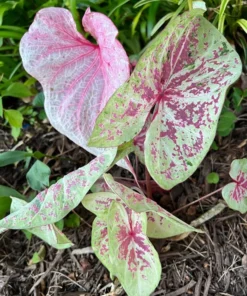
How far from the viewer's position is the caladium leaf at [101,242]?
0.93m

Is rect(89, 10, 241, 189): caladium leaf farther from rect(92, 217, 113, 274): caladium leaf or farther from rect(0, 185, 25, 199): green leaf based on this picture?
rect(0, 185, 25, 199): green leaf

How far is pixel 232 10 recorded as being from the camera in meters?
1.10

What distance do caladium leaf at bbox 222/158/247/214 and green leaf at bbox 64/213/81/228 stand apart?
1.19 ft

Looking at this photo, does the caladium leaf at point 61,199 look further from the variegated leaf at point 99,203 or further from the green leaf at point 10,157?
the green leaf at point 10,157

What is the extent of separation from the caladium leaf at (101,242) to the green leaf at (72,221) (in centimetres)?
15

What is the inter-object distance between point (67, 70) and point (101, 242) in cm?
35

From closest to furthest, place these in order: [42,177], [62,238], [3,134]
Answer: [62,238] → [42,177] → [3,134]

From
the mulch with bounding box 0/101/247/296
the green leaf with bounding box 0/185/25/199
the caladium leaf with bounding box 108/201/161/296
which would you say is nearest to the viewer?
the caladium leaf with bounding box 108/201/161/296

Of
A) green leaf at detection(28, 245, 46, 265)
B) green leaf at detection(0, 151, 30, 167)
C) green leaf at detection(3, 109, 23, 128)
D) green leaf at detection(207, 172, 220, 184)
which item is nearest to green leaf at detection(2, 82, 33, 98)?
green leaf at detection(3, 109, 23, 128)

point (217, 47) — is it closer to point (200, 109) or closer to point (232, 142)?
point (200, 109)

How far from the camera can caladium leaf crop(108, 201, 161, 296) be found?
847 millimetres

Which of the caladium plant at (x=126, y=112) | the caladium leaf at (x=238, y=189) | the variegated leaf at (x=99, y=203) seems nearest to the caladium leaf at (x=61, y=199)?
the caladium plant at (x=126, y=112)

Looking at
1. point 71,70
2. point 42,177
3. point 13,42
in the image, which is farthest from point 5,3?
point 42,177

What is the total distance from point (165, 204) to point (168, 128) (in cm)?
30
